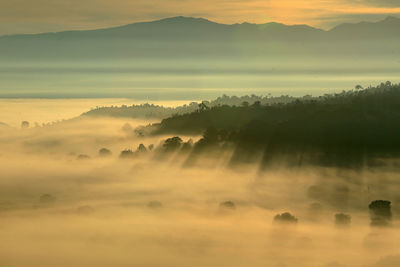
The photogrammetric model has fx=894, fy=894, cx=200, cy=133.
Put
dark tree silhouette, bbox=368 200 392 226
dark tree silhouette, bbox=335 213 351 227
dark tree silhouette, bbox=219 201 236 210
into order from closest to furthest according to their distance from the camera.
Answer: dark tree silhouette, bbox=368 200 392 226
dark tree silhouette, bbox=335 213 351 227
dark tree silhouette, bbox=219 201 236 210

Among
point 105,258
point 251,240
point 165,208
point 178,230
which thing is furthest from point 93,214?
point 105,258

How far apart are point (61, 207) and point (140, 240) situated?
77279mm

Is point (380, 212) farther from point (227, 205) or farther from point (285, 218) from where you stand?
point (227, 205)

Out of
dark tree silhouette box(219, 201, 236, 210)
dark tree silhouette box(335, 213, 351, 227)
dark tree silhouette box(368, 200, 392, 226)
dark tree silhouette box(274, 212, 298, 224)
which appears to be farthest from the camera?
dark tree silhouette box(219, 201, 236, 210)

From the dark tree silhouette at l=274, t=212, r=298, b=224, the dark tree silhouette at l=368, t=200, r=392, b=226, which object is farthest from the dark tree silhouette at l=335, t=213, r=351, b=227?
the dark tree silhouette at l=274, t=212, r=298, b=224

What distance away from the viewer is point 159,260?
108 m

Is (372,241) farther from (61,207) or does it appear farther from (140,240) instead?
(61,207)

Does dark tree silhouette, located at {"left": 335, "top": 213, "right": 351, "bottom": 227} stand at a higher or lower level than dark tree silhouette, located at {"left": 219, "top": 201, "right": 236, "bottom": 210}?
lower

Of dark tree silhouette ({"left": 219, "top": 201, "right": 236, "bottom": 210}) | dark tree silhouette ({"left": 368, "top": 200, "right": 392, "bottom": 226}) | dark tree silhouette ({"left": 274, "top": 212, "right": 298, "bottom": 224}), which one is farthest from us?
dark tree silhouette ({"left": 219, "top": 201, "right": 236, "bottom": 210})

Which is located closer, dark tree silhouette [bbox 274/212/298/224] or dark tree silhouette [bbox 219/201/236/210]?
dark tree silhouette [bbox 274/212/298/224]

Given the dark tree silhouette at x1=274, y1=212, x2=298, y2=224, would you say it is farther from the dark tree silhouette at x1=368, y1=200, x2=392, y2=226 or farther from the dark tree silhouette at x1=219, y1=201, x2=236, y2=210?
the dark tree silhouette at x1=219, y1=201, x2=236, y2=210

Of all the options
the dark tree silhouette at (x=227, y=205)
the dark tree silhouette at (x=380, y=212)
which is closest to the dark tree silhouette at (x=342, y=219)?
the dark tree silhouette at (x=380, y=212)

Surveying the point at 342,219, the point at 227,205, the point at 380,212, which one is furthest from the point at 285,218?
the point at 227,205

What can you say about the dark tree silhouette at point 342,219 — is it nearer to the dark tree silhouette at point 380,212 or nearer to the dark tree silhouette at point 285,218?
the dark tree silhouette at point 380,212
